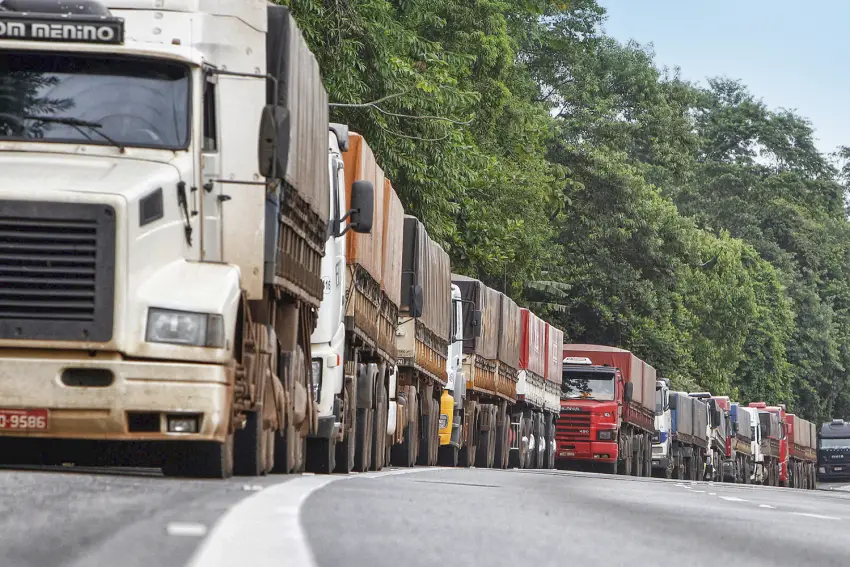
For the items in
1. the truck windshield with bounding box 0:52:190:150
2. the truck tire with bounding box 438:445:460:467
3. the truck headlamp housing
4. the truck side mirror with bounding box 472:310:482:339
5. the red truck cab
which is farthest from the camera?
the red truck cab

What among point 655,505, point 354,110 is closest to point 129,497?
point 655,505

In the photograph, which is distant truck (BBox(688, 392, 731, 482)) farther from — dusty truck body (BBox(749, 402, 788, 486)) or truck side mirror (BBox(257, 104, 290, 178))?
truck side mirror (BBox(257, 104, 290, 178))

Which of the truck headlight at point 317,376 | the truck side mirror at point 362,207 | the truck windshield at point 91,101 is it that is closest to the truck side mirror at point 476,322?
the truck headlight at point 317,376

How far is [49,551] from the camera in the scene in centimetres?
646

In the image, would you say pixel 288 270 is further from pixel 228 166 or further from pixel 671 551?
pixel 671 551

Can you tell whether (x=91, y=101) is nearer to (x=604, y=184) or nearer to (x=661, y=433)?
(x=661, y=433)

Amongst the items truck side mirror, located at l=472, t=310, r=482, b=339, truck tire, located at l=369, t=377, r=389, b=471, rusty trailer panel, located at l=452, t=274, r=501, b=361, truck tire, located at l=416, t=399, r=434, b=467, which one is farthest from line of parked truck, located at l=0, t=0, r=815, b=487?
rusty trailer panel, located at l=452, t=274, r=501, b=361

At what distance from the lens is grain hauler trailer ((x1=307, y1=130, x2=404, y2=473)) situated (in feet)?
58.4

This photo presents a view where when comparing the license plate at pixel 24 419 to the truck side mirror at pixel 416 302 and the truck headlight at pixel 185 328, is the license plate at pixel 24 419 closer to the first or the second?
the truck headlight at pixel 185 328

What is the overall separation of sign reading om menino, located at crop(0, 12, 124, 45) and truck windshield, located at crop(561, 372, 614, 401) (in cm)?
3390

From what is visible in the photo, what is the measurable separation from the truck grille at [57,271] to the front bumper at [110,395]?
19 centimetres

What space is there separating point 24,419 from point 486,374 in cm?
2395

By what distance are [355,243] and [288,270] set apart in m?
4.95

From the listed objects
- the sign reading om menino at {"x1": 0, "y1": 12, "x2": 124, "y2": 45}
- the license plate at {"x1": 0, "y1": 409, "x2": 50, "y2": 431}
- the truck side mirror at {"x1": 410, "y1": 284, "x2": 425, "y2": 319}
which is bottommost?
the license plate at {"x1": 0, "y1": 409, "x2": 50, "y2": 431}
